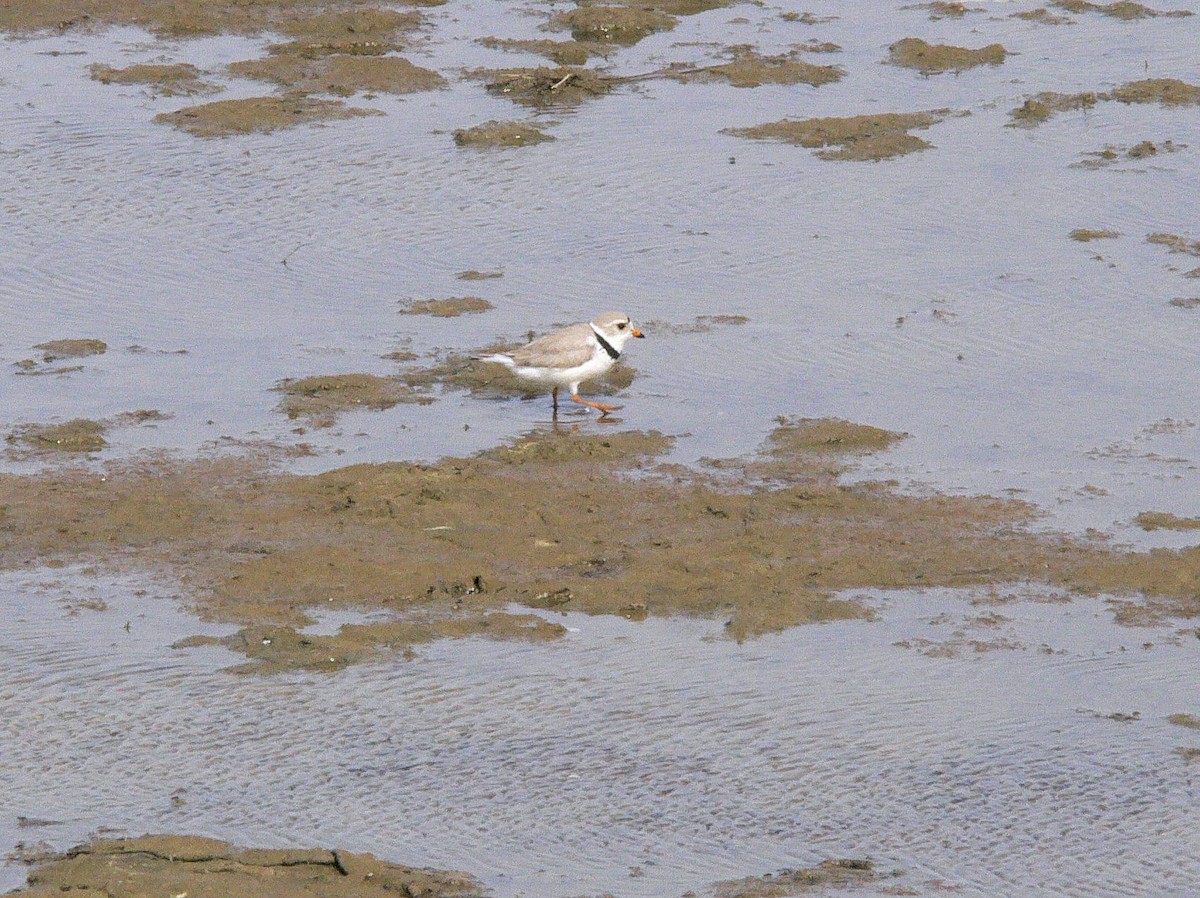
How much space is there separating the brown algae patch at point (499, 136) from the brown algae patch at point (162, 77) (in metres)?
3.69

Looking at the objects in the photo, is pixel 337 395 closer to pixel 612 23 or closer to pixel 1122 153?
pixel 1122 153

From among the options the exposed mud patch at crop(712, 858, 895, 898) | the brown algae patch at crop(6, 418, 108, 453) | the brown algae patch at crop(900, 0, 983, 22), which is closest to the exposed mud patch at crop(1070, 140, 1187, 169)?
the brown algae patch at crop(900, 0, 983, 22)

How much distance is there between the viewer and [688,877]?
8.34m

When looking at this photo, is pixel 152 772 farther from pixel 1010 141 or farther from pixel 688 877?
pixel 1010 141

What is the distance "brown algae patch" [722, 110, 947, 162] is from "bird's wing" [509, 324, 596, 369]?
6.93 metres

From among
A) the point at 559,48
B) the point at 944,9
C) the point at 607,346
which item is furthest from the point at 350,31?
the point at 607,346

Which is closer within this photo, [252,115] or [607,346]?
[607,346]

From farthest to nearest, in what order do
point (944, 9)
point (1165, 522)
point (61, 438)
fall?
1. point (944, 9)
2. point (61, 438)
3. point (1165, 522)

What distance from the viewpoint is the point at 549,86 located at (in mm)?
22766

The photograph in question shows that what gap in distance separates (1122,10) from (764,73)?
18.8 feet

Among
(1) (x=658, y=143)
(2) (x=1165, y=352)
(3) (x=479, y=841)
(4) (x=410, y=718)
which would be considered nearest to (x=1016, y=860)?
(3) (x=479, y=841)

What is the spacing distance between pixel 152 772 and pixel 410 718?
1.31 metres

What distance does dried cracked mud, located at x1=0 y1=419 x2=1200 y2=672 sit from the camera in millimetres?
11141

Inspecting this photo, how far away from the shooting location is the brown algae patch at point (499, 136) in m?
20.9
